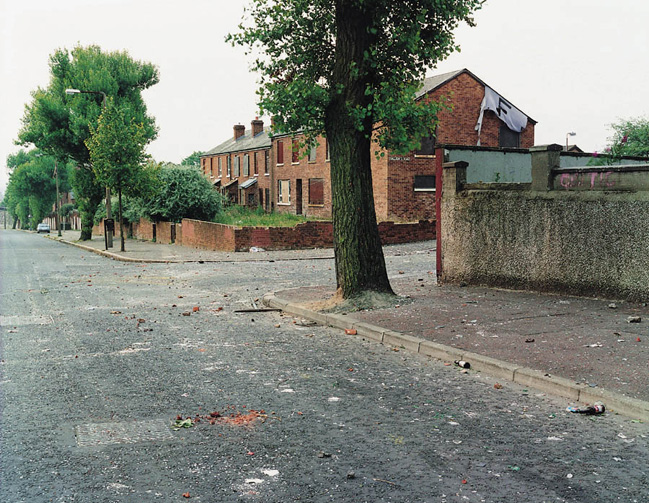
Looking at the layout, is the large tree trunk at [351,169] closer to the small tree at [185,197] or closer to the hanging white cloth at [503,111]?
the small tree at [185,197]

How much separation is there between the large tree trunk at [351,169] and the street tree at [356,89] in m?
0.02

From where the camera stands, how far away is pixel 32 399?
19.4 ft

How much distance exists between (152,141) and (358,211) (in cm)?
3674

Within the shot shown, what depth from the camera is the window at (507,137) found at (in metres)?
38.3

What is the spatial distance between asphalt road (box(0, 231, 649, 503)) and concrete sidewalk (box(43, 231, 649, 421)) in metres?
0.26

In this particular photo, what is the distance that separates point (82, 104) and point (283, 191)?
1536 centimetres

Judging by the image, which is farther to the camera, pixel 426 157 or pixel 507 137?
pixel 507 137

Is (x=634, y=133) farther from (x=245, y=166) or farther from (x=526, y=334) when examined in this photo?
(x=526, y=334)

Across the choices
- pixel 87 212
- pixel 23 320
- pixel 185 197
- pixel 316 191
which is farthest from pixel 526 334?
pixel 87 212

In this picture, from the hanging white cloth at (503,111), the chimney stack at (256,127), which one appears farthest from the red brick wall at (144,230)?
the hanging white cloth at (503,111)

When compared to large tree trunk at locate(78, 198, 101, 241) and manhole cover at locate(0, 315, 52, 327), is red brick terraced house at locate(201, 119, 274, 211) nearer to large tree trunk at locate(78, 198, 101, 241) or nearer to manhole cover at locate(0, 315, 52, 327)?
large tree trunk at locate(78, 198, 101, 241)

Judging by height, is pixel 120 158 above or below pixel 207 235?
above

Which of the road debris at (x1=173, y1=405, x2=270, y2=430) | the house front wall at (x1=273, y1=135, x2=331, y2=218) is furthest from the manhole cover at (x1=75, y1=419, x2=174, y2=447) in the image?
the house front wall at (x1=273, y1=135, x2=331, y2=218)

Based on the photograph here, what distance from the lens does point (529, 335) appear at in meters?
8.28
